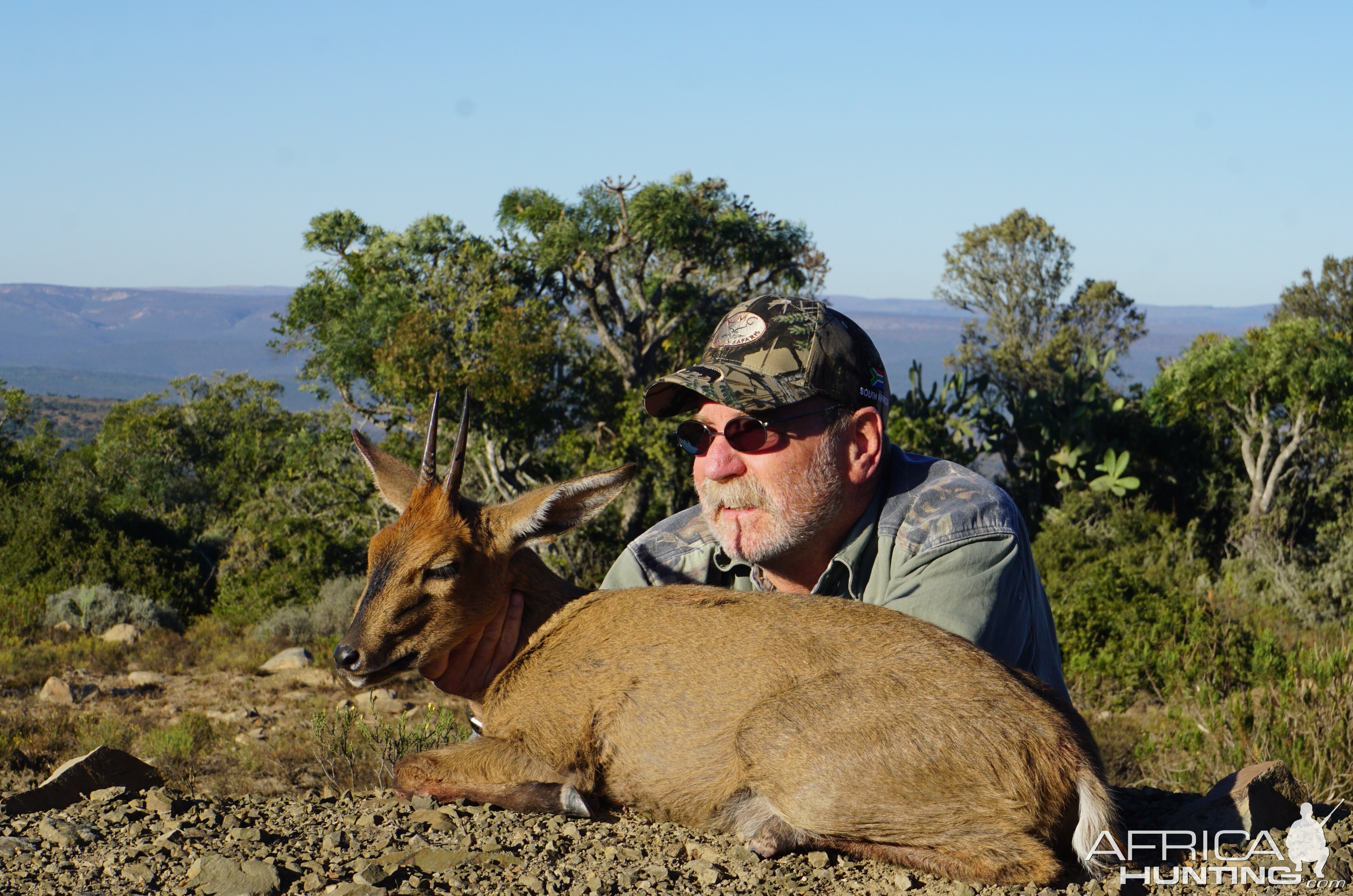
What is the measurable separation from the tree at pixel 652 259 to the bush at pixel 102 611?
1074 centimetres

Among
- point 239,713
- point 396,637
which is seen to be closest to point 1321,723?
point 396,637

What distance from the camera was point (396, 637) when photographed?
4844 millimetres

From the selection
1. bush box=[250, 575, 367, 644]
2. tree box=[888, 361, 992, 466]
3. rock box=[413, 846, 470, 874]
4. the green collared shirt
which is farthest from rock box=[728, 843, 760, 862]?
tree box=[888, 361, 992, 466]

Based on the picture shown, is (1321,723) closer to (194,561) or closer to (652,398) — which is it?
(652,398)

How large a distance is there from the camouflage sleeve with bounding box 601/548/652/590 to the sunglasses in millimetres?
998

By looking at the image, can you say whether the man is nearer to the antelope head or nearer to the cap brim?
the cap brim

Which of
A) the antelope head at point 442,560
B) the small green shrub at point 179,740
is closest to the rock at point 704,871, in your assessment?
the antelope head at point 442,560

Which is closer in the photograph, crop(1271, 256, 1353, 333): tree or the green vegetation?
the green vegetation

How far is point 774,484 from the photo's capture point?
5.36 meters

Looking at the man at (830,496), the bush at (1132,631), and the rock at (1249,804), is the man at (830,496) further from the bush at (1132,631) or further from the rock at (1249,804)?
the bush at (1132,631)

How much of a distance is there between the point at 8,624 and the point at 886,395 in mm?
18169

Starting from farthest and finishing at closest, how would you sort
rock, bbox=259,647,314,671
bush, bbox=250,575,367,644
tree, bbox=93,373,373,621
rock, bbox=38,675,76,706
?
1. tree, bbox=93,373,373,621
2. bush, bbox=250,575,367,644
3. rock, bbox=259,647,314,671
4. rock, bbox=38,675,76,706

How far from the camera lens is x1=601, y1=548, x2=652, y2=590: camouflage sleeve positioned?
6262 millimetres

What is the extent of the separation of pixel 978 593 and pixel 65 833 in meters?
3.87
